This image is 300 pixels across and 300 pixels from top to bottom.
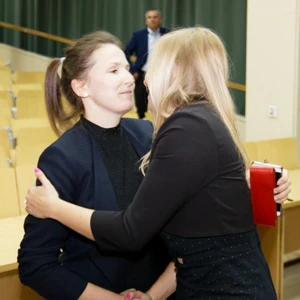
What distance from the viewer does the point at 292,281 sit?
376cm

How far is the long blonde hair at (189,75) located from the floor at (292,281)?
238 centimetres

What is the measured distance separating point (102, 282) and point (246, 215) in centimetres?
44

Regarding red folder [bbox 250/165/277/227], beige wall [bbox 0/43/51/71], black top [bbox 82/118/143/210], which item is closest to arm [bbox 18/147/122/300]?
black top [bbox 82/118/143/210]

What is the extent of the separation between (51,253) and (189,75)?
567mm

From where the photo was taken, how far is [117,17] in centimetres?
866

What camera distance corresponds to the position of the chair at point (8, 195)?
114 inches

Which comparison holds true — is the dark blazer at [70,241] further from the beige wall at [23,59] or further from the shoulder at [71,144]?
the beige wall at [23,59]

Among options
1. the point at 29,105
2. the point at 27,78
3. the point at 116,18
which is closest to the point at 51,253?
the point at 29,105

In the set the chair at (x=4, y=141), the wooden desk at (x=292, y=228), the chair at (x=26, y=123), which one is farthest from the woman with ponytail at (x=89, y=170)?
the chair at (x=26, y=123)

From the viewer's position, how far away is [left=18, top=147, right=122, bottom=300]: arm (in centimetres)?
149

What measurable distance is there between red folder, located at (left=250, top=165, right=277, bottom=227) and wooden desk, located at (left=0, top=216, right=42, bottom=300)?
0.99 meters

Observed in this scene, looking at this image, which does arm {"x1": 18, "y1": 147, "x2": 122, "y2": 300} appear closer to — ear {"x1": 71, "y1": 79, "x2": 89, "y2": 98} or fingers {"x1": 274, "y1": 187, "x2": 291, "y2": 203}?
ear {"x1": 71, "y1": 79, "x2": 89, "y2": 98}

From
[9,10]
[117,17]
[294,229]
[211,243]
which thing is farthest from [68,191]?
[9,10]

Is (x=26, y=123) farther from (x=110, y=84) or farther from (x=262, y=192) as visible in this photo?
(x=262, y=192)
